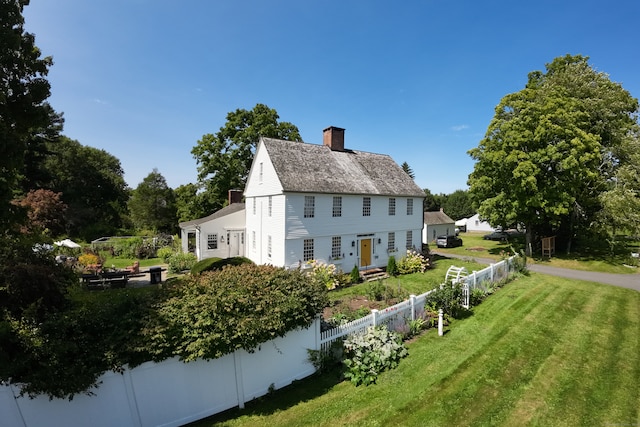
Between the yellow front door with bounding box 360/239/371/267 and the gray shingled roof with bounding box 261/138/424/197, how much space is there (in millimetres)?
3507

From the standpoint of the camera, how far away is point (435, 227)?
127ft

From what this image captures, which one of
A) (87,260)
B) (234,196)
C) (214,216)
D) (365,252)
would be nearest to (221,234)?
(214,216)

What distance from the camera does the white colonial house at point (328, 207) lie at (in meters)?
17.4

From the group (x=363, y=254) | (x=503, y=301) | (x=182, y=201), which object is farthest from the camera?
(x=182, y=201)

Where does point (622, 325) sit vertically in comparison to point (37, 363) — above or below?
below

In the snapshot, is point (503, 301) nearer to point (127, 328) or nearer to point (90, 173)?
point (127, 328)

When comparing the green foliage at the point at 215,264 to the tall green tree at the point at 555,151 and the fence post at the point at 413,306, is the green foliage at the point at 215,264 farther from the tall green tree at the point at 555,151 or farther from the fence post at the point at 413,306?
the tall green tree at the point at 555,151

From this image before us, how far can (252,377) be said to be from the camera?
281 inches

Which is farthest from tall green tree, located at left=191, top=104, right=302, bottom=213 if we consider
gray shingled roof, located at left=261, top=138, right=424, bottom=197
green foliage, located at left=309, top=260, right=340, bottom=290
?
green foliage, located at left=309, top=260, right=340, bottom=290

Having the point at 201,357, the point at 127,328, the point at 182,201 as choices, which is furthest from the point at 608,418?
A: the point at 182,201

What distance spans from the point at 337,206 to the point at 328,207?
0.75 meters

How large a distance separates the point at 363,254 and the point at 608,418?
1438 cm

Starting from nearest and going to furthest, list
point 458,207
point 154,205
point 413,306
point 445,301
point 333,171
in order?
point 413,306
point 445,301
point 333,171
point 154,205
point 458,207

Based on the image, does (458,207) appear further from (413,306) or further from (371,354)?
(371,354)
